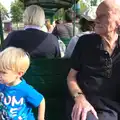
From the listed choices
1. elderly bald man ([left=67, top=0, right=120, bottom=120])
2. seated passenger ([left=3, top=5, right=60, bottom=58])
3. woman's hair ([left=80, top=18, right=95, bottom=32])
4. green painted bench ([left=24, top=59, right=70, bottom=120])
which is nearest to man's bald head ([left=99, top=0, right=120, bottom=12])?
elderly bald man ([left=67, top=0, right=120, bottom=120])

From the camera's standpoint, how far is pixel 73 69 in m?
2.97

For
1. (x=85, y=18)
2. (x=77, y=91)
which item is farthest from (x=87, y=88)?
(x=85, y=18)

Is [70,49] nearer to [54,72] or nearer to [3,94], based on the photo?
Result: [54,72]

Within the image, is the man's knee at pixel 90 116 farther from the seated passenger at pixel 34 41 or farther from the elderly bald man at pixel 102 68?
the seated passenger at pixel 34 41

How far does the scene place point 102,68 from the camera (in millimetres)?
2834

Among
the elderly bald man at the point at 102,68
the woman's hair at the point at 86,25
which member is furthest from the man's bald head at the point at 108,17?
the woman's hair at the point at 86,25

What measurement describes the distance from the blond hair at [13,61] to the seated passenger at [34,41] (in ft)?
2.16

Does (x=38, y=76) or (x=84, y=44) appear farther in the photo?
(x=38, y=76)

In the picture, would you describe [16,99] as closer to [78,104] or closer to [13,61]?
[13,61]

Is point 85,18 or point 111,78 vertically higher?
point 85,18

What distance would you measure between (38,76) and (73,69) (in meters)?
0.47

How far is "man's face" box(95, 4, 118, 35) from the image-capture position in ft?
9.14

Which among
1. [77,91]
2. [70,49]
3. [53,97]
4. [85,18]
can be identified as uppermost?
[85,18]

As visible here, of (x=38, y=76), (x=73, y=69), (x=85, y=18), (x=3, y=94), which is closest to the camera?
(x=3, y=94)
